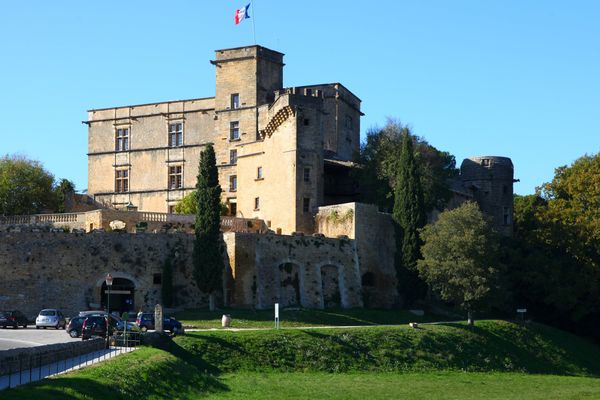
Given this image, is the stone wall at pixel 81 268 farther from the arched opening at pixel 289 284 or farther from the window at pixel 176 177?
the window at pixel 176 177

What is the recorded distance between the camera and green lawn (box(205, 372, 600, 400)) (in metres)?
43.7

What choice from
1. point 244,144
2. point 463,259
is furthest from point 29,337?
point 244,144

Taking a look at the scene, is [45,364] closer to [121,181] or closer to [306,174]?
[306,174]

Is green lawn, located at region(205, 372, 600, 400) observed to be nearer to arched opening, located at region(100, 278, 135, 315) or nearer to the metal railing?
the metal railing

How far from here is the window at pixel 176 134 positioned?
295ft

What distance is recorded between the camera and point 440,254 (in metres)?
65.9

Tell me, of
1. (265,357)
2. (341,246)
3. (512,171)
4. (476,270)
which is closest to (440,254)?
(476,270)

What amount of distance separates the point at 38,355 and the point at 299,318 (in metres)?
29.8

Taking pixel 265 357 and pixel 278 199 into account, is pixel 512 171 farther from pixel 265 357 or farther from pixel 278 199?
pixel 265 357

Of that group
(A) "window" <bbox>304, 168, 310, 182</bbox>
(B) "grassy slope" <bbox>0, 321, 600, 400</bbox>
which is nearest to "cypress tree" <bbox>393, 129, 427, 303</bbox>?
(B) "grassy slope" <bbox>0, 321, 600, 400</bbox>

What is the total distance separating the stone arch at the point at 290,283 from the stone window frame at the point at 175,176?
23644mm

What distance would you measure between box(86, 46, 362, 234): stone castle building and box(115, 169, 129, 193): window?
0.09 metres

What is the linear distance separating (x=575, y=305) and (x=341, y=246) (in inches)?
745

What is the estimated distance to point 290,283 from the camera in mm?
68062
